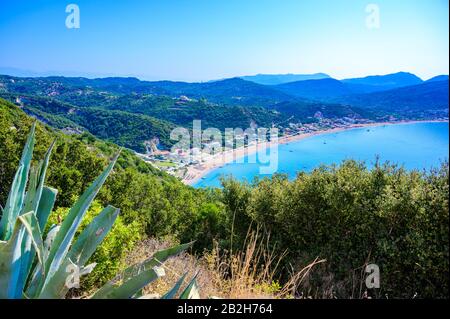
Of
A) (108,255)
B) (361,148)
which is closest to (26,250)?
(108,255)

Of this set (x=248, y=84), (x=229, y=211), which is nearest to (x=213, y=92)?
(x=248, y=84)

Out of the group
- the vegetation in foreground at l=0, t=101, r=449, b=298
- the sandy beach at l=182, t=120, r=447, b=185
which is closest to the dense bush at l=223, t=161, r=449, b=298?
the vegetation in foreground at l=0, t=101, r=449, b=298

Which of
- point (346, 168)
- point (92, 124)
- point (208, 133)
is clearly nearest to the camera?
point (346, 168)

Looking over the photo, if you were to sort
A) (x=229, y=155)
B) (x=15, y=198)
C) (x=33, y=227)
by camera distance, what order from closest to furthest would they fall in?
1. (x=33, y=227)
2. (x=15, y=198)
3. (x=229, y=155)

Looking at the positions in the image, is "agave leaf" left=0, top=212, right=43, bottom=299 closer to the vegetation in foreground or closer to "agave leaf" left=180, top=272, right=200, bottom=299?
"agave leaf" left=180, top=272, right=200, bottom=299

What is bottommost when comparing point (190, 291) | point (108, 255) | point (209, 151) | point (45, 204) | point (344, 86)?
point (209, 151)

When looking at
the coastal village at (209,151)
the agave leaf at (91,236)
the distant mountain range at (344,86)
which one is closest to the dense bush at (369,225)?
the agave leaf at (91,236)

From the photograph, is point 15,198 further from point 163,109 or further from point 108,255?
point 163,109

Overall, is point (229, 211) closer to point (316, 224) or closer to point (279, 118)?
point (316, 224)
